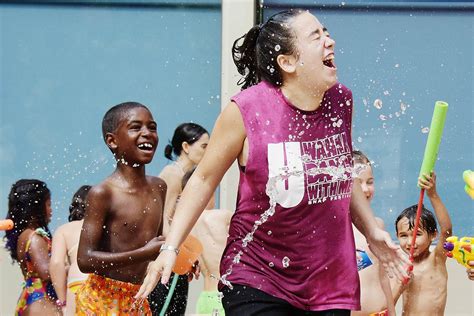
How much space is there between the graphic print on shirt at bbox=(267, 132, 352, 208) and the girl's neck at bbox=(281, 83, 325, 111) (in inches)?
5.4

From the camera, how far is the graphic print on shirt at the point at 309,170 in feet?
12.8

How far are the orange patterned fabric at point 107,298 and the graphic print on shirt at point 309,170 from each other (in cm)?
145

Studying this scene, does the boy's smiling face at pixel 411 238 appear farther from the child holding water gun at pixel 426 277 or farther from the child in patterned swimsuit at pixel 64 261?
the child in patterned swimsuit at pixel 64 261

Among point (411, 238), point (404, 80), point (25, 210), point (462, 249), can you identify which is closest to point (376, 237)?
point (462, 249)

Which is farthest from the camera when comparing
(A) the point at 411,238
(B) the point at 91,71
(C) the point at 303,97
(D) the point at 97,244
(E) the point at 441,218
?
(B) the point at 91,71

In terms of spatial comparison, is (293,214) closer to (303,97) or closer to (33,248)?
(303,97)

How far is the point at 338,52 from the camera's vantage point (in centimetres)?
827

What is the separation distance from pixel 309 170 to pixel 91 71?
472 centimetres

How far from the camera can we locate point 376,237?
4.15 m

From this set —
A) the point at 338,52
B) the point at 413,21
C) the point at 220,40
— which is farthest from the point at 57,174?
the point at 413,21

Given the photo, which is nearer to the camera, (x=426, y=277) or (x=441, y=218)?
(x=441, y=218)

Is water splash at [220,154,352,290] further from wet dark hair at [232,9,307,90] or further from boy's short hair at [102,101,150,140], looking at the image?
boy's short hair at [102,101,150,140]

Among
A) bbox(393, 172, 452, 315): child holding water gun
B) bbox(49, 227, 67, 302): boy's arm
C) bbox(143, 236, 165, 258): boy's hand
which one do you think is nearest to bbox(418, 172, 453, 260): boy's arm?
bbox(393, 172, 452, 315): child holding water gun

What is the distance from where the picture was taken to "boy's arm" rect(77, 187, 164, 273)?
16.3 feet
